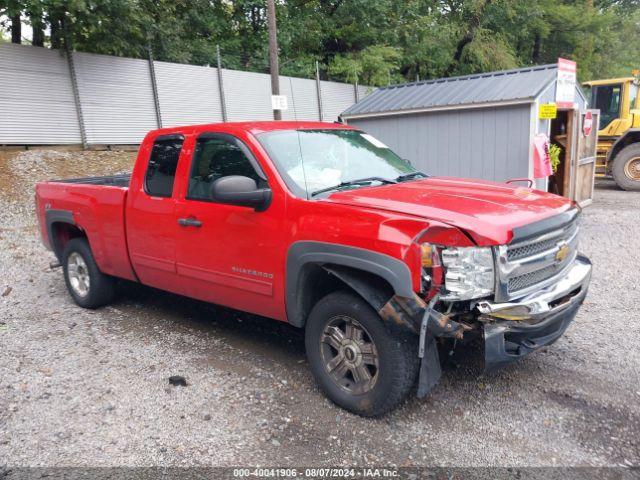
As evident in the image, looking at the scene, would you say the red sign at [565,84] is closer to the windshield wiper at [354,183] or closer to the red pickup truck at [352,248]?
the red pickup truck at [352,248]

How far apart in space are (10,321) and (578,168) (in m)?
10.1

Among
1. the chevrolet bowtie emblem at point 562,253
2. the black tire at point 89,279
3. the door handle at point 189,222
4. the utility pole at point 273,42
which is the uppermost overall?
the utility pole at point 273,42

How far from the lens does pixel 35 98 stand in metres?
11.6

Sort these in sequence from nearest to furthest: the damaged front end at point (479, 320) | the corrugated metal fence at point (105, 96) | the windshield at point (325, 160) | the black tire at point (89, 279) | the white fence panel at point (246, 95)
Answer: the damaged front end at point (479, 320)
the windshield at point (325, 160)
the black tire at point (89, 279)
the corrugated metal fence at point (105, 96)
the white fence panel at point (246, 95)

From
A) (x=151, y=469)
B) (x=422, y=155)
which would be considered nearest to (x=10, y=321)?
(x=151, y=469)

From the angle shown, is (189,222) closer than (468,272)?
No

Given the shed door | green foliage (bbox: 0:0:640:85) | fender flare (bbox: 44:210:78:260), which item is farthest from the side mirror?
green foliage (bbox: 0:0:640:85)

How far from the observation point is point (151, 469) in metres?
3.02

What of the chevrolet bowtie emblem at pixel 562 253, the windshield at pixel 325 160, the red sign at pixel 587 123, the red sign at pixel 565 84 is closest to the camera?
the chevrolet bowtie emblem at pixel 562 253

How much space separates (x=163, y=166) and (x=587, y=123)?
9070 millimetres

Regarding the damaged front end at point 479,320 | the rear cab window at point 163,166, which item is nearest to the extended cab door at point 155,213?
the rear cab window at point 163,166

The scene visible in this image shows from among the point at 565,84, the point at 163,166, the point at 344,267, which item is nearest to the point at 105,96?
the point at 163,166

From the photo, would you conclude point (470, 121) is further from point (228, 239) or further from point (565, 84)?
point (228, 239)

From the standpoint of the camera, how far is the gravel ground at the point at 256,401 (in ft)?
10.3
